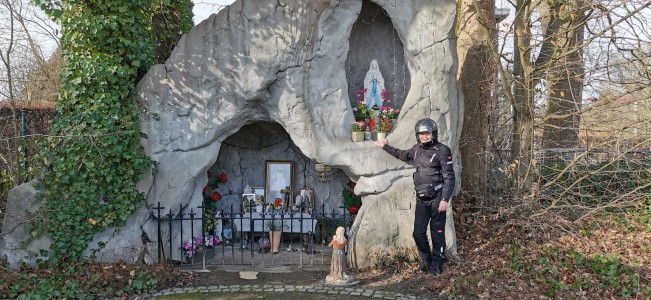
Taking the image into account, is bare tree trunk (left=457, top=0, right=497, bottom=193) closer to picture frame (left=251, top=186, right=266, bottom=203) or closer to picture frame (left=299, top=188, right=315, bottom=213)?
picture frame (left=299, top=188, right=315, bottom=213)

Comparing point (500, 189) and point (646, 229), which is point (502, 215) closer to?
point (500, 189)

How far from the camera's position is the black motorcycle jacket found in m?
5.89

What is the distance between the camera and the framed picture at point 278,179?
8370 millimetres

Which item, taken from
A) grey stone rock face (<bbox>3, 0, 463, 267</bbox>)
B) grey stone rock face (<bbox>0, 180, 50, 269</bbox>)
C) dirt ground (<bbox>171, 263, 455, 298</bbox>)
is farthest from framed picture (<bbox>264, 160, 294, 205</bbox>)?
grey stone rock face (<bbox>0, 180, 50, 269</bbox>)

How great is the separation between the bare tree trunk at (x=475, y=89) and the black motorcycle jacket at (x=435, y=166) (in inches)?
84.1

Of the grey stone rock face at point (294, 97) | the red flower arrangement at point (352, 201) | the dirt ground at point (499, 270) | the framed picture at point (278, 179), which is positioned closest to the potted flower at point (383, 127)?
the grey stone rock face at point (294, 97)

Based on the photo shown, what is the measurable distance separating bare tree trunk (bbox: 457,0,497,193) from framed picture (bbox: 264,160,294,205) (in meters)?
2.88

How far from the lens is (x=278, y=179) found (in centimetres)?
843

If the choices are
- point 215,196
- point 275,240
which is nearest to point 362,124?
point 275,240

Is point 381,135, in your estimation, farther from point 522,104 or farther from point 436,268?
point 522,104

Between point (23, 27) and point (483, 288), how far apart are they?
766cm

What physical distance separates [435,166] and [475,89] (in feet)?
9.18

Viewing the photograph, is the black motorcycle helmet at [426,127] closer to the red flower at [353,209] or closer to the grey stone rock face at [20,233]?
the red flower at [353,209]

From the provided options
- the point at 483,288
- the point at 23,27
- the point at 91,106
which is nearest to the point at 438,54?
the point at 483,288
